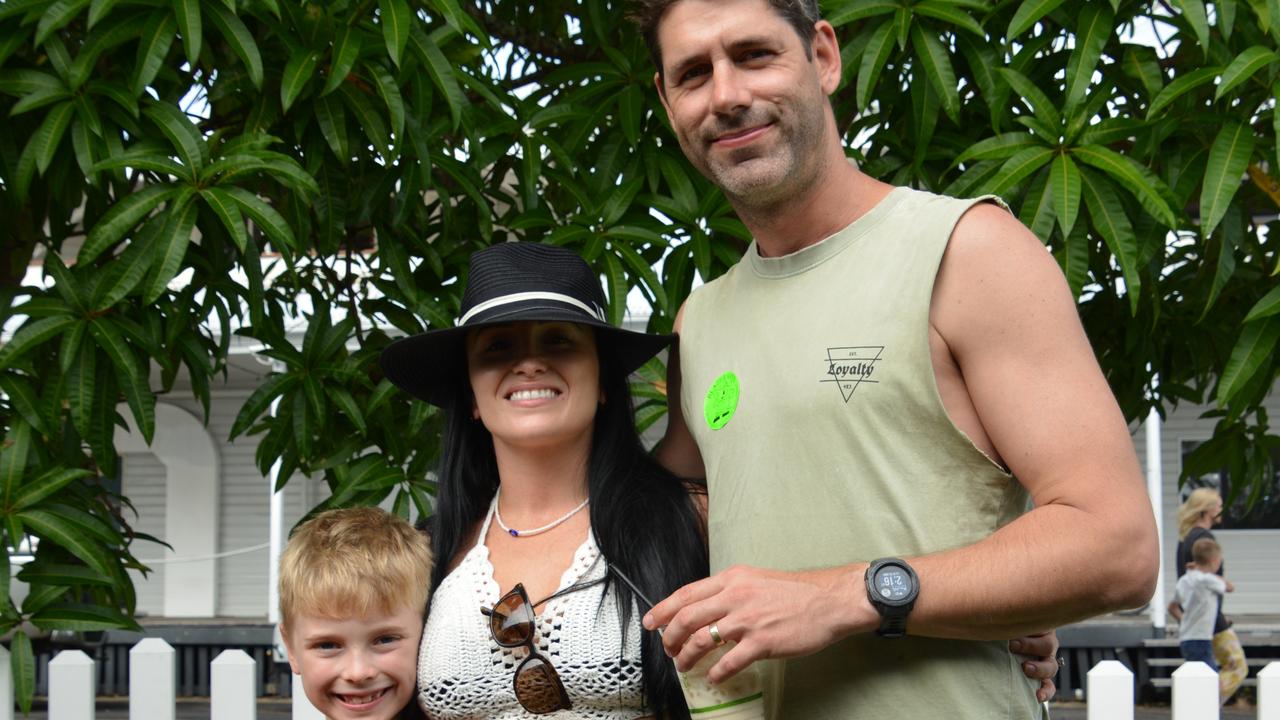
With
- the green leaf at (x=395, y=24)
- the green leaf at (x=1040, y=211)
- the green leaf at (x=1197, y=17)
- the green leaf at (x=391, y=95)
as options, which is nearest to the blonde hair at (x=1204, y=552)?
the green leaf at (x=1040, y=211)

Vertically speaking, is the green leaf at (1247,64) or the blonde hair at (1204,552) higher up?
the green leaf at (1247,64)

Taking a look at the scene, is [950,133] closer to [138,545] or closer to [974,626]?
[974,626]

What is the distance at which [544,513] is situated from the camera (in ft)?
7.60

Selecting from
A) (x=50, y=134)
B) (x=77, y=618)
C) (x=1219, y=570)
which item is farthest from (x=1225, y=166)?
(x=1219, y=570)

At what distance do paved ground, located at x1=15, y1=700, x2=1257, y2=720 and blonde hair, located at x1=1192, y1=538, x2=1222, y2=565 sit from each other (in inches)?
52.2

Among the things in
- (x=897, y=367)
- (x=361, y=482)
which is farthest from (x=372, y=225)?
(x=897, y=367)

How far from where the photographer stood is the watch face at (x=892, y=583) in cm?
159

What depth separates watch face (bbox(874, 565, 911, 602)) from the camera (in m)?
1.59

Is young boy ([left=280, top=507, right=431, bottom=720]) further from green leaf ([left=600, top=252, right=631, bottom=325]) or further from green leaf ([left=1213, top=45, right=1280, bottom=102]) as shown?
green leaf ([left=1213, top=45, right=1280, bottom=102])

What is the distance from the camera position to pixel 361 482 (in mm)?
3002

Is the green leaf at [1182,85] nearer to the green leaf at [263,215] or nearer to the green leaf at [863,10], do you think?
the green leaf at [863,10]

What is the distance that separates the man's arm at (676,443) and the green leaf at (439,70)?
713mm

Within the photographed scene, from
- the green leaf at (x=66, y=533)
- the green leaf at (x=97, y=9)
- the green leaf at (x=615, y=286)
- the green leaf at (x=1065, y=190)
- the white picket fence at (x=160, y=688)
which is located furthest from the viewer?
the white picket fence at (x=160, y=688)

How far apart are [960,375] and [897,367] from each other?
0.08m
